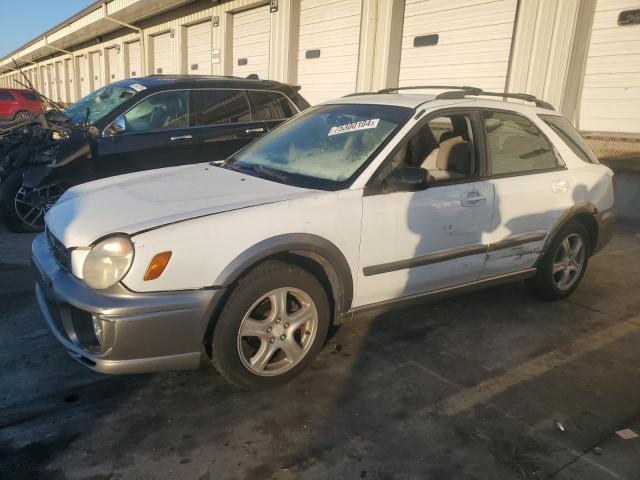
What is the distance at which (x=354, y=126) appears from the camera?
3.47 meters

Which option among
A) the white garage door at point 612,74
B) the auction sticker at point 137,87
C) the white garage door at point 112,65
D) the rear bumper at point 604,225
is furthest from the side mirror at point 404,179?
the white garage door at point 112,65

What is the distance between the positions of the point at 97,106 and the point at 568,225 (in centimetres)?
541

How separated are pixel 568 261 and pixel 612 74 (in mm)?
4428

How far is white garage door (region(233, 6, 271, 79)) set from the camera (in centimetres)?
1352

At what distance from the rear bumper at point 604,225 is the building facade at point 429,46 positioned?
3.61 meters

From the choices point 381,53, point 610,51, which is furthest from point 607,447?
point 381,53

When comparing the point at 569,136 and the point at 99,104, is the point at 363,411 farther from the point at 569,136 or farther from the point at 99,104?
the point at 99,104

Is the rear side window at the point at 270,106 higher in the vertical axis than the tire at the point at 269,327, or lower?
higher

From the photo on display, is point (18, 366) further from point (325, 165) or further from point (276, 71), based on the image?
point (276, 71)

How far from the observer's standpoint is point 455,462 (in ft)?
7.81

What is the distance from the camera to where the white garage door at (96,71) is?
26688mm

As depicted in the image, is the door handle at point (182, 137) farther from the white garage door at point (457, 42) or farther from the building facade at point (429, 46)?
the white garage door at point (457, 42)

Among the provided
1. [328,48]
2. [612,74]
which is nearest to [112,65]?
[328,48]

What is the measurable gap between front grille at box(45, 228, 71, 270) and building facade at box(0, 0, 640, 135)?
705 centimetres
